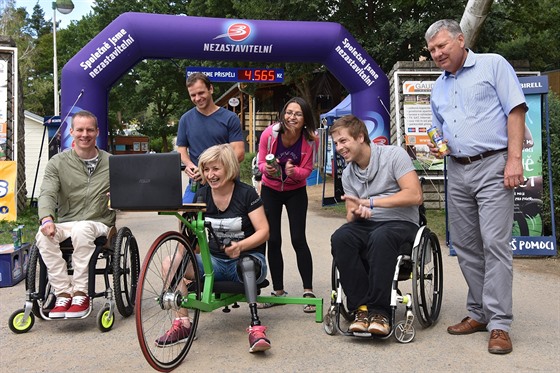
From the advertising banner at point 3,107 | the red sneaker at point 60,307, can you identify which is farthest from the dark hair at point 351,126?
the advertising banner at point 3,107

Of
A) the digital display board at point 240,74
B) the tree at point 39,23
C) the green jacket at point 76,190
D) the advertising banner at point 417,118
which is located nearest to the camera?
the green jacket at point 76,190

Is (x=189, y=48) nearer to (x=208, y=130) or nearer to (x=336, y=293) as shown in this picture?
(x=208, y=130)

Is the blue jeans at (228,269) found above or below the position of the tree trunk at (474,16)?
below

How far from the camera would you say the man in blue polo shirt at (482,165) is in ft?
12.7

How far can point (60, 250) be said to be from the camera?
14.3 feet

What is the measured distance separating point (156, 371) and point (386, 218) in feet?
5.85

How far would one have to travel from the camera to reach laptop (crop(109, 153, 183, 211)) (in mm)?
3516

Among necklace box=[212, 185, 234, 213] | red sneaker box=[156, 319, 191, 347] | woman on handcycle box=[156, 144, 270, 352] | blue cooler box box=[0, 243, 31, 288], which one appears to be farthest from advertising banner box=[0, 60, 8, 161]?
red sneaker box=[156, 319, 191, 347]

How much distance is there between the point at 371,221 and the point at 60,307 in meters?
2.17

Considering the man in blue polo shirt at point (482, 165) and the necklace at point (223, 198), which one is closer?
the man in blue polo shirt at point (482, 165)

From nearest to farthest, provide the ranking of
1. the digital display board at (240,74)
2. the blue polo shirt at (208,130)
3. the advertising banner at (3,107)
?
1. the blue polo shirt at (208,130)
2. the advertising banner at (3,107)
3. the digital display board at (240,74)

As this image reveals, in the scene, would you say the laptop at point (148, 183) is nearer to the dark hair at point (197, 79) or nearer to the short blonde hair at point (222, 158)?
the short blonde hair at point (222, 158)

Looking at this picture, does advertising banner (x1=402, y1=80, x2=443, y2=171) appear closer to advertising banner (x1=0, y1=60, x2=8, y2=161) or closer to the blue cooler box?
advertising banner (x1=0, y1=60, x2=8, y2=161)

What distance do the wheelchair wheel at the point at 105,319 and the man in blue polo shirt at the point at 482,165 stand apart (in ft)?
7.59
